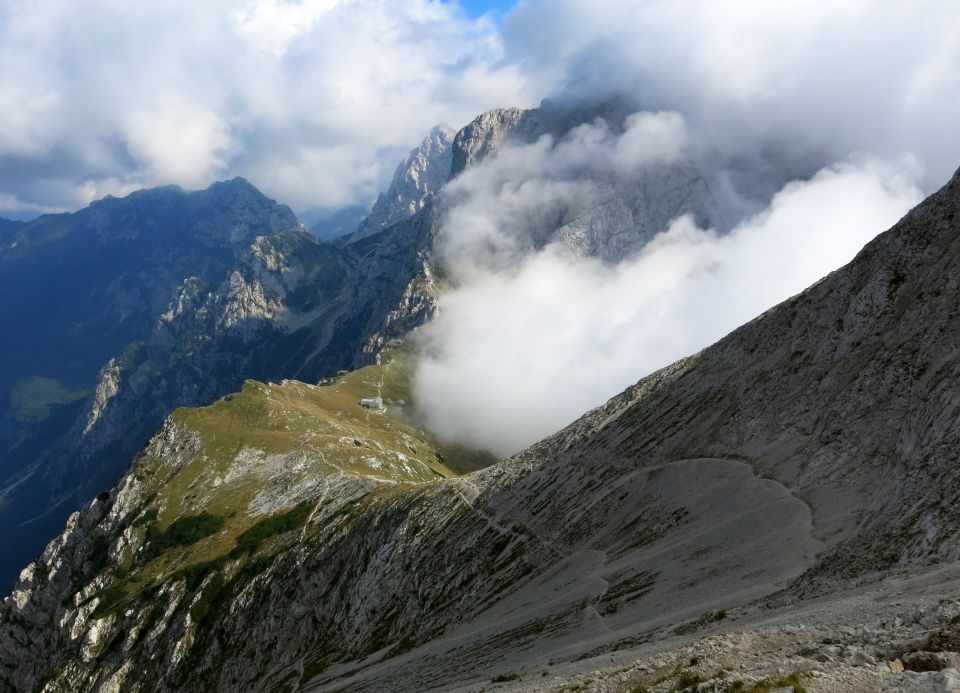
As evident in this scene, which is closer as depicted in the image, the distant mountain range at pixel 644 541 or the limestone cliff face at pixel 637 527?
the distant mountain range at pixel 644 541

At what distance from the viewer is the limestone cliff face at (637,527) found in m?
59.5

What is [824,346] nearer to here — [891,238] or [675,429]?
[891,238]

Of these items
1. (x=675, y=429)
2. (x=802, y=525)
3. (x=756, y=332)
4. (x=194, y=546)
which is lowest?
(x=802, y=525)

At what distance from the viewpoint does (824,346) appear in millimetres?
87312

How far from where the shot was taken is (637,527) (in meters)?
86.2

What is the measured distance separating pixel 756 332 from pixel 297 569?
106039 millimetres

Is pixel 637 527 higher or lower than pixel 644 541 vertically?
higher

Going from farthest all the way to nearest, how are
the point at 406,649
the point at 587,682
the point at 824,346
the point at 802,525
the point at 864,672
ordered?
the point at 406,649, the point at 824,346, the point at 802,525, the point at 587,682, the point at 864,672

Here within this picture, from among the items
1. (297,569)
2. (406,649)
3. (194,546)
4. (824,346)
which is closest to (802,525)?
(824,346)

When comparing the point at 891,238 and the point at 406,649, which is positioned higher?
the point at 891,238

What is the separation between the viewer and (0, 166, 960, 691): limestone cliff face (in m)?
59.5

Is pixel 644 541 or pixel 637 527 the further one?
pixel 637 527

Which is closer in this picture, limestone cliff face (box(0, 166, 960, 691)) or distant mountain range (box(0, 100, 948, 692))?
distant mountain range (box(0, 100, 948, 692))

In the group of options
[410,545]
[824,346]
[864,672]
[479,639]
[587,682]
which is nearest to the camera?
[864,672]
